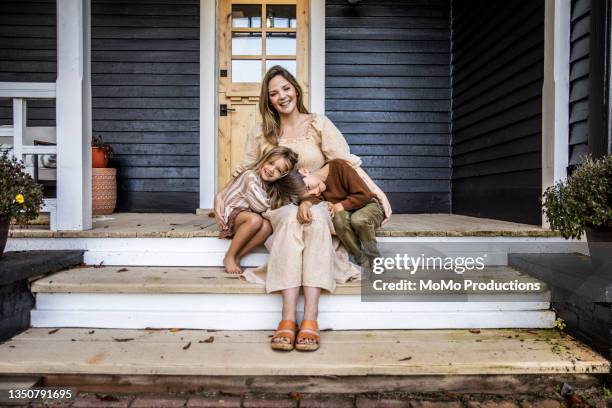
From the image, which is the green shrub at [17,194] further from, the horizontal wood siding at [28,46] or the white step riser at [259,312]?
the horizontal wood siding at [28,46]

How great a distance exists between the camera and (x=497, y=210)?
10.5ft

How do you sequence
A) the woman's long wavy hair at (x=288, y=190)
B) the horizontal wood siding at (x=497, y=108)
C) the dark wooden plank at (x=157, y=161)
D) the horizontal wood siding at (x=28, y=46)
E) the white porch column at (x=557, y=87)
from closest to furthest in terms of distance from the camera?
1. the woman's long wavy hair at (x=288, y=190)
2. the white porch column at (x=557, y=87)
3. the horizontal wood siding at (x=497, y=108)
4. the horizontal wood siding at (x=28, y=46)
5. the dark wooden plank at (x=157, y=161)

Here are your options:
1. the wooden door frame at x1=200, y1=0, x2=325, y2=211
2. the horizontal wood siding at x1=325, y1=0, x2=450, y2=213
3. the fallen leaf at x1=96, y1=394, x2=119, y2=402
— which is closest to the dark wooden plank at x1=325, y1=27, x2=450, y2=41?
the horizontal wood siding at x1=325, y1=0, x2=450, y2=213

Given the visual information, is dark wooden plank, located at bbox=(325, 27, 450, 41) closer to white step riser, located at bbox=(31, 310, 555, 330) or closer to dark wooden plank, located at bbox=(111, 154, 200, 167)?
dark wooden plank, located at bbox=(111, 154, 200, 167)

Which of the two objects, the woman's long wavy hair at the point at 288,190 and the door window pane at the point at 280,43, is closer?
the woman's long wavy hair at the point at 288,190

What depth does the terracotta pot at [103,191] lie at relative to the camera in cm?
349

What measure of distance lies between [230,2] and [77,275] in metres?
2.98

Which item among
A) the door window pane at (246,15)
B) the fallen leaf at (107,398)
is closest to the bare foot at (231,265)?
the fallen leaf at (107,398)

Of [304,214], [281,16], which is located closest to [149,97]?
[281,16]

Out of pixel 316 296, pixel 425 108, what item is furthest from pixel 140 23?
pixel 316 296

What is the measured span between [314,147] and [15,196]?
1.32 m

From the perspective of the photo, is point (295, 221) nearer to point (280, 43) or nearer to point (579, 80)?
point (579, 80)

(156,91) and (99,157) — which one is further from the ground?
(156,91)

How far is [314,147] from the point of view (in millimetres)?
2166
